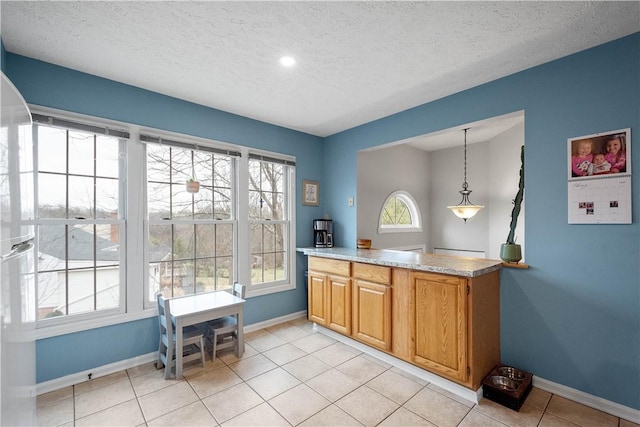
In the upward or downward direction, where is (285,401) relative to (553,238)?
downward

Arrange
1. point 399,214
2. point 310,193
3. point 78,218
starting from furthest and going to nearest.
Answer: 1. point 399,214
2. point 310,193
3. point 78,218

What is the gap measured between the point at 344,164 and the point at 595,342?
9.63ft

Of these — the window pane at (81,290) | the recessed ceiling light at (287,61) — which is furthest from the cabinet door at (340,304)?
the window pane at (81,290)

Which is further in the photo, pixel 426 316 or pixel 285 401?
pixel 426 316

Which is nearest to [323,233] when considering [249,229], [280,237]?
[280,237]

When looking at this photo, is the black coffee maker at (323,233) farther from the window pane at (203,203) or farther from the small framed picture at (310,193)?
the window pane at (203,203)

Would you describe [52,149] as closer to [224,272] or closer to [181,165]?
[181,165]

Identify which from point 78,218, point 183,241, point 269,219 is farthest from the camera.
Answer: point 269,219

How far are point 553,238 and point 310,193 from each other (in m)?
2.69

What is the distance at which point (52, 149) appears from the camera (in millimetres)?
2311

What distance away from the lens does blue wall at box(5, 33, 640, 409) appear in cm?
192

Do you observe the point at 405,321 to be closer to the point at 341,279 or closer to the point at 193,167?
the point at 341,279

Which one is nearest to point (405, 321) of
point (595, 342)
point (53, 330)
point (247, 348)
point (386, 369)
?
point (386, 369)

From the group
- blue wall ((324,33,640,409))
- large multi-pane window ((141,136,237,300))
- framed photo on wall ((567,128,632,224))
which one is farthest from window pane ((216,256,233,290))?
framed photo on wall ((567,128,632,224))
